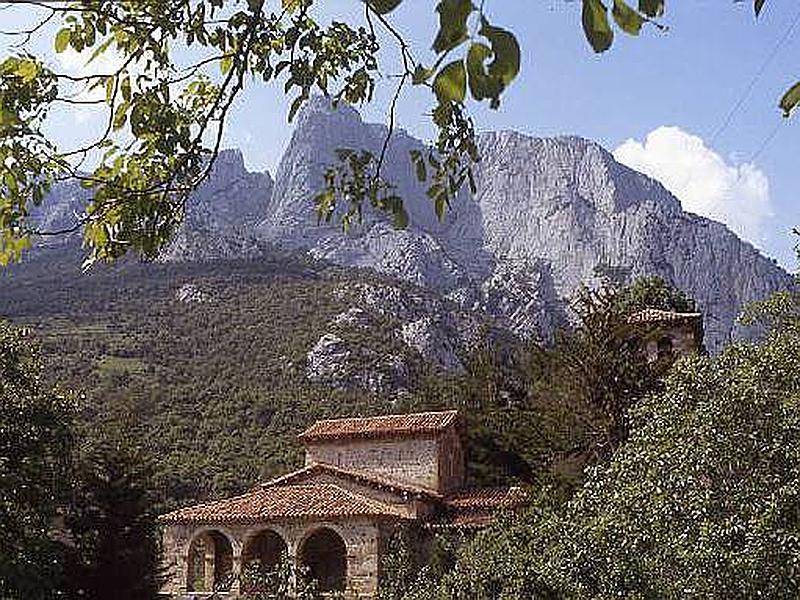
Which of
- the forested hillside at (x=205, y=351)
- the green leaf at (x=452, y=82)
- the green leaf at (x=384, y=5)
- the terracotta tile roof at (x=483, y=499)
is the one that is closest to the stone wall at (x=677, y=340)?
the terracotta tile roof at (x=483, y=499)

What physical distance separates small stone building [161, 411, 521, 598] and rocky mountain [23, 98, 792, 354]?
46.7 m

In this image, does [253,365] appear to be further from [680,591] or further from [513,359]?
[680,591]

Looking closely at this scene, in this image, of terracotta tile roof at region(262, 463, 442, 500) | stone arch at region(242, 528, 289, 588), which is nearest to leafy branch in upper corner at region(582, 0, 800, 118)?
terracotta tile roof at region(262, 463, 442, 500)

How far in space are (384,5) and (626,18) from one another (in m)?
0.36

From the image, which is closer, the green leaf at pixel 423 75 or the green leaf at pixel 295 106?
the green leaf at pixel 423 75

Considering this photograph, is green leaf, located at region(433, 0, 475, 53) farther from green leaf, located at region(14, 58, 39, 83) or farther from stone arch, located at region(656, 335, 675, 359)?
stone arch, located at region(656, 335, 675, 359)

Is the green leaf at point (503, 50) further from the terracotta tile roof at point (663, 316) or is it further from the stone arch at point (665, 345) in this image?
the stone arch at point (665, 345)

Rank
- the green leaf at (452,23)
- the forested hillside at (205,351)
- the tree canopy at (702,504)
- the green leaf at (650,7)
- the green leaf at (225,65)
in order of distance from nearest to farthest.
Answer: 1. the green leaf at (452,23)
2. the green leaf at (650,7)
3. the green leaf at (225,65)
4. the tree canopy at (702,504)
5. the forested hillside at (205,351)

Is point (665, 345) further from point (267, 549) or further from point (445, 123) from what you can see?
point (445, 123)

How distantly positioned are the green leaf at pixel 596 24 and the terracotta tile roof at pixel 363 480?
20.7 metres

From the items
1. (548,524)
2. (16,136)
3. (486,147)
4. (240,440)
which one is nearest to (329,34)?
(16,136)

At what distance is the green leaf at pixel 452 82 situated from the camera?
1384 mm

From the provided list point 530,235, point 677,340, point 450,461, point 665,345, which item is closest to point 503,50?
point 677,340

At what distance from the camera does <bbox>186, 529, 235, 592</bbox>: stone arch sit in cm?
2358
